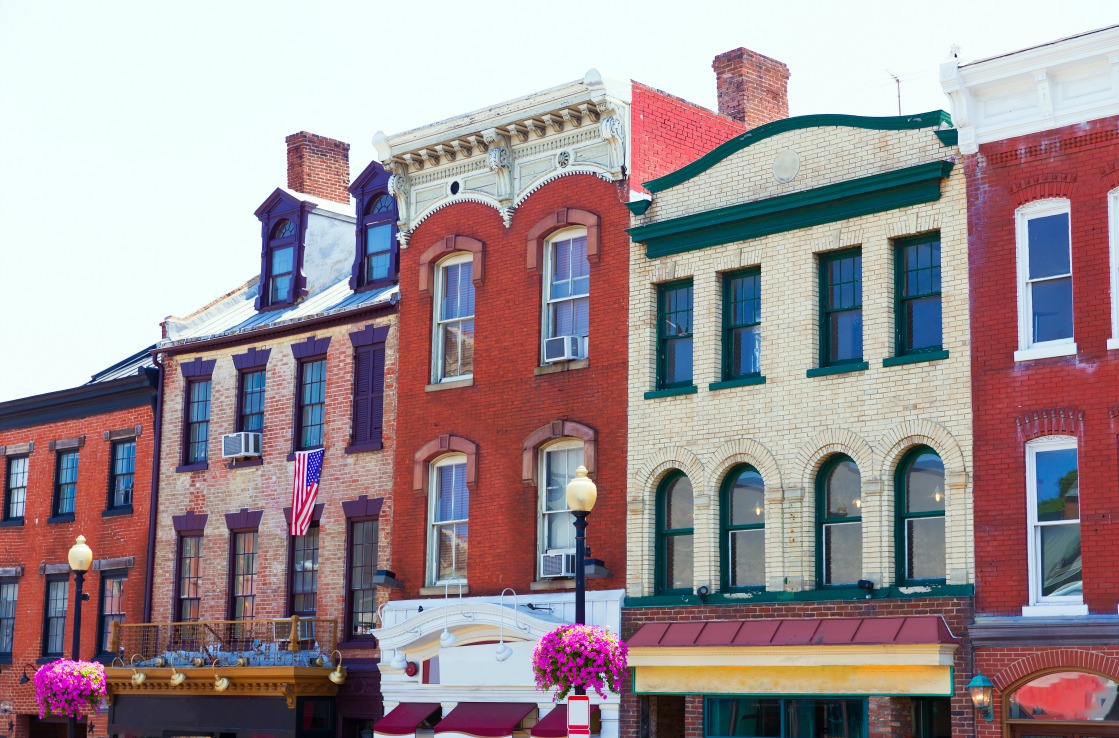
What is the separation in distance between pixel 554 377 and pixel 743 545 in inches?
198

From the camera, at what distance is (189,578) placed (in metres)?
35.9

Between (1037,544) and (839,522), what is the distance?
3.34m

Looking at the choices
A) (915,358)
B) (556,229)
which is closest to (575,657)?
(915,358)

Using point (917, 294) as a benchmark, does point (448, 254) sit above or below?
above

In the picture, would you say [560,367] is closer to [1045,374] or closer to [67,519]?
[1045,374]

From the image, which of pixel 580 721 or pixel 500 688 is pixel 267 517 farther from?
pixel 580 721

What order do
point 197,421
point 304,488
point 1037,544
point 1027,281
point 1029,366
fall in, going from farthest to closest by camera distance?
1. point 197,421
2. point 304,488
3. point 1027,281
4. point 1029,366
5. point 1037,544

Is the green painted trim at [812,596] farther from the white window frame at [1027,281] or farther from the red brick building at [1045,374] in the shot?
the white window frame at [1027,281]

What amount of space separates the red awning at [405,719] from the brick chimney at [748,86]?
42.6 ft

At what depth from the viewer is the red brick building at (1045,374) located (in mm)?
21922

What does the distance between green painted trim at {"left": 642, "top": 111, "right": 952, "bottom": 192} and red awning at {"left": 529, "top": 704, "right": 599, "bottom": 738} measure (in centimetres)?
884

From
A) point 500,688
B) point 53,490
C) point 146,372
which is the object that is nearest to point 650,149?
point 500,688

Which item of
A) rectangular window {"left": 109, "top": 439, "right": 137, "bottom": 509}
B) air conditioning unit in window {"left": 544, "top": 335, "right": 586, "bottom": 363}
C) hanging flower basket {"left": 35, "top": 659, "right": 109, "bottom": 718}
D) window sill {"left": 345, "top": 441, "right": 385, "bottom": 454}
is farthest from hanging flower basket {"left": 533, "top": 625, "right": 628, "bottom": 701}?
rectangular window {"left": 109, "top": 439, "right": 137, "bottom": 509}

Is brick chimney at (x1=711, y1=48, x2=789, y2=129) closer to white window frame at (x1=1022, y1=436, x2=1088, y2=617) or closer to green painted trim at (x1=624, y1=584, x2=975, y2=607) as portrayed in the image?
green painted trim at (x1=624, y1=584, x2=975, y2=607)
